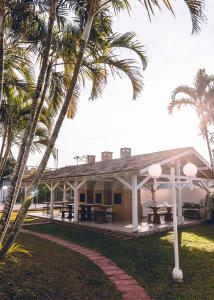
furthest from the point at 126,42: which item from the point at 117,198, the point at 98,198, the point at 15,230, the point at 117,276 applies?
the point at 98,198

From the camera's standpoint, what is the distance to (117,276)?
6.03m

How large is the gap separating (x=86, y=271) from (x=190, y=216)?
11.8m

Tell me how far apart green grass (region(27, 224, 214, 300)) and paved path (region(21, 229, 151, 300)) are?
0.18 meters

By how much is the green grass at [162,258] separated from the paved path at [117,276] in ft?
0.59

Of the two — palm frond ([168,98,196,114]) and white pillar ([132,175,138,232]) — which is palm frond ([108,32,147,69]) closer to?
white pillar ([132,175,138,232])

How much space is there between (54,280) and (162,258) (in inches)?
136

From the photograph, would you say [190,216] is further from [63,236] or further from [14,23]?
[14,23]

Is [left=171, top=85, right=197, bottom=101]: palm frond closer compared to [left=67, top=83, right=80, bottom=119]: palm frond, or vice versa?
[left=67, top=83, right=80, bottom=119]: palm frond

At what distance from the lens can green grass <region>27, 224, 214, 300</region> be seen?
529 centimetres

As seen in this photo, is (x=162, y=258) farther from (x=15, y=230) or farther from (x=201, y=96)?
(x=201, y=96)

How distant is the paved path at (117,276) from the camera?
16.5 feet

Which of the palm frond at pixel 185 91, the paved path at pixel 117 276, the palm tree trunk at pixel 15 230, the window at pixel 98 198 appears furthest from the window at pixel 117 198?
the palm tree trunk at pixel 15 230

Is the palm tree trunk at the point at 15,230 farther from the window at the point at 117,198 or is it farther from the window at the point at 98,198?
the window at the point at 98,198

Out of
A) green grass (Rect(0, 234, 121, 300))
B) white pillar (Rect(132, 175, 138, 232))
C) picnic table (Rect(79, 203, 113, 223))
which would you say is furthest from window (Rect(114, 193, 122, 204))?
green grass (Rect(0, 234, 121, 300))
